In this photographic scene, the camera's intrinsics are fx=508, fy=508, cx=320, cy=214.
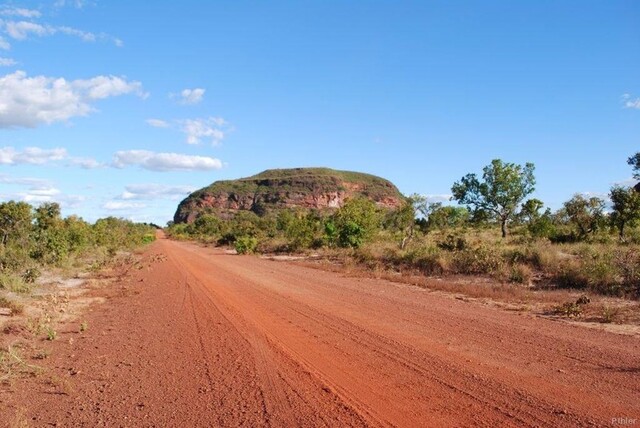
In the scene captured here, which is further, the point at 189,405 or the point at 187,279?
the point at 187,279

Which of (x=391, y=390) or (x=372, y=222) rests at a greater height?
(x=372, y=222)

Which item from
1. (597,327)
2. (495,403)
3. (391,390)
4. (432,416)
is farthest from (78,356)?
(597,327)

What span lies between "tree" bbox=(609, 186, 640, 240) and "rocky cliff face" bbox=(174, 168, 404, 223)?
403 feet

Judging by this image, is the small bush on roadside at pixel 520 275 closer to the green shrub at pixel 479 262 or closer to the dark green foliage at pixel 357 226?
the green shrub at pixel 479 262

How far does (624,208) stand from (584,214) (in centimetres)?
354

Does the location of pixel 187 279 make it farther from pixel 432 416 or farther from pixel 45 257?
pixel 432 416

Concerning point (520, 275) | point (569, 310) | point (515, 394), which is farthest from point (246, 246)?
point (515, 394)

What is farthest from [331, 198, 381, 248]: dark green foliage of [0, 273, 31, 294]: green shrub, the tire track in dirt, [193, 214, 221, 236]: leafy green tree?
[193, 214, 221, 236]: leafy green tree

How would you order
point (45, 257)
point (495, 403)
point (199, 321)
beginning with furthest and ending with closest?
point (45, 257)
point (199, 321)
point (495, 403)

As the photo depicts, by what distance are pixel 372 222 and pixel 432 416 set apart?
92.8 feet

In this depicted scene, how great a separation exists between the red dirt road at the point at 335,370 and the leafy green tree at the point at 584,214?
82.3ft

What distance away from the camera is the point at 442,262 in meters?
21.1

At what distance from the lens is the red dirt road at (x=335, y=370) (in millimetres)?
5684

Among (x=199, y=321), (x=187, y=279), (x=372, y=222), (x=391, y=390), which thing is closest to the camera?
(x=391, y=390)
